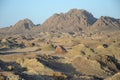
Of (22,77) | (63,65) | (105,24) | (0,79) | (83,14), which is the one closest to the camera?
(0,79)

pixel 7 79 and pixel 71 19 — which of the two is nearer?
pixel 7 79

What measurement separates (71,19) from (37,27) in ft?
65.3

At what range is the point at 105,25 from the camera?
13912 centimetres

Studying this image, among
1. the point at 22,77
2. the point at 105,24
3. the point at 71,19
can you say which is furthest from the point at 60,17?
the point at 22,77

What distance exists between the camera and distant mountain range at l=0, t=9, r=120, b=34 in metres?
141

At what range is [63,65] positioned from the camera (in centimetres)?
3253

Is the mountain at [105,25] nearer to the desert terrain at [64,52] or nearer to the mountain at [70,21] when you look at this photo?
the desert terrain at [64,52]

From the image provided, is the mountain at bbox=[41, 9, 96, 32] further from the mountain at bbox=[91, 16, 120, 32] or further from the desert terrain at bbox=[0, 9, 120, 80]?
the mountain at bbox=[91, 16, 120, 32]

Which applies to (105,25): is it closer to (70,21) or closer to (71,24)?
(71,24)

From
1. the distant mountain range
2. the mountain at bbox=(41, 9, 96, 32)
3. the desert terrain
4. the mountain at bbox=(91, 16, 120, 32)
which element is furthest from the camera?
the mountain at bbox=(41, 9, 96, 32)

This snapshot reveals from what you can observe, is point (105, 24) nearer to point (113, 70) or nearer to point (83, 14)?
point (83, 14)

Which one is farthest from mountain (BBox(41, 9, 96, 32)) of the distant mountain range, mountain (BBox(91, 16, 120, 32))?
mountain (BBox(91, 16, 120, 32))

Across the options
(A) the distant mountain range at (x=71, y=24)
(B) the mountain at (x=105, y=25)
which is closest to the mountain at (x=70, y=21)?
(A) the distant mountain range at (x=71, y=24)

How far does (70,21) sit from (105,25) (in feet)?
74.9
